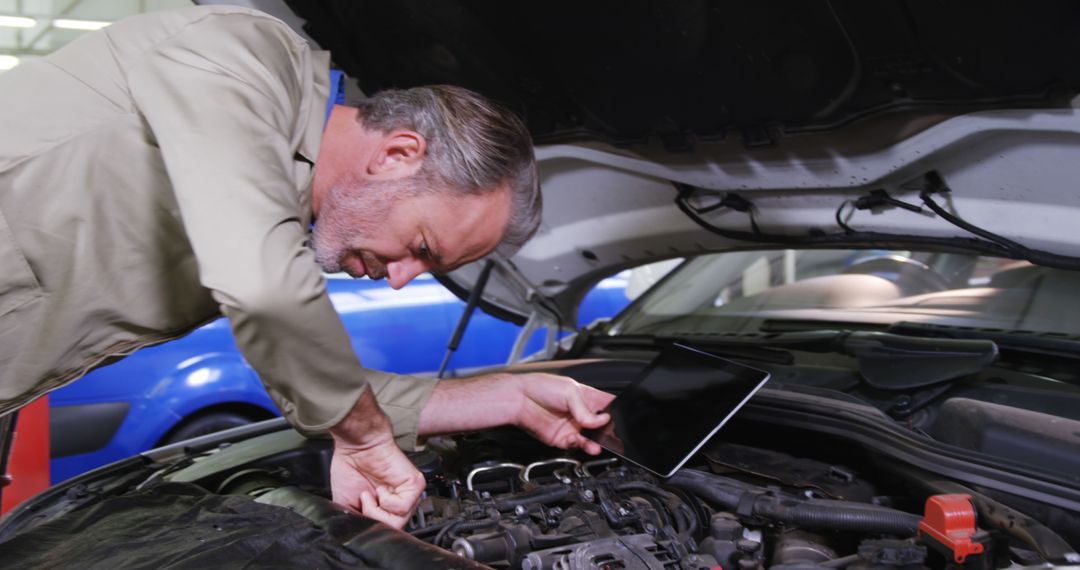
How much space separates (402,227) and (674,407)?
669mm

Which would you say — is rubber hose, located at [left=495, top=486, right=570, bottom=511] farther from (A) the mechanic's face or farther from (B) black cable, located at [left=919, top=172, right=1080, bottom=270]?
(B) black cable, located at [left=919, top=172, right=1080, bottom=270]

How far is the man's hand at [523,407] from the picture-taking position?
1.72 m

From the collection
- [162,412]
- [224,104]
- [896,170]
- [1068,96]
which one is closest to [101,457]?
[162,412]

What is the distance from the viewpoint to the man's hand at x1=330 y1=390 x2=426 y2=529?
1.24m

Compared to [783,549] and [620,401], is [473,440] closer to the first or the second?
[620,401]

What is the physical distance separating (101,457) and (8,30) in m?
5.46

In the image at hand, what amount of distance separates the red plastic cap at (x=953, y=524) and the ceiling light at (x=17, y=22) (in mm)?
8579

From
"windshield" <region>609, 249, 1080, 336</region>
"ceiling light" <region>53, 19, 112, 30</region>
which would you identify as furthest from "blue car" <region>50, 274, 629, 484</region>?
"ceiling light" <region>53, 19, 112, 30</region>

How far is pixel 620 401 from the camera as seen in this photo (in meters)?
1.76

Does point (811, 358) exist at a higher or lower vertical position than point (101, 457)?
higher

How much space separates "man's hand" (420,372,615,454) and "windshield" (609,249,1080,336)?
75 centimetres

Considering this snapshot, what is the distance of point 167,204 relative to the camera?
4.42 feet

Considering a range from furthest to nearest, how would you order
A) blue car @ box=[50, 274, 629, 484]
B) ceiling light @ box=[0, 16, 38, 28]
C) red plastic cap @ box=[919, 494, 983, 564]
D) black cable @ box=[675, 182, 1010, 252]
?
ceiling light @ box=[0, 16, 38, 28] → blue car @ box=[50, 274, 629, 484] → black cable @ box=[675, 182, 1010, 252] → red plastic cap @ box=[919, 494, 983, 564]

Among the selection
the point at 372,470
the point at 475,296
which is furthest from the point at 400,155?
the point at 475,296
